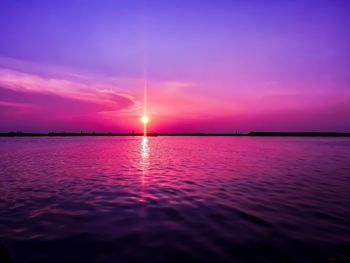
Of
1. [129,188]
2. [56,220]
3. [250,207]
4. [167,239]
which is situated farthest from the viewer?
[129,188]

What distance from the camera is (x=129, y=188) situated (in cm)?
1426

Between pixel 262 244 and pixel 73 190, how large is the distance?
36.3 feet

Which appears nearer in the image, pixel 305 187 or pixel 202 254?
pixel 202 254

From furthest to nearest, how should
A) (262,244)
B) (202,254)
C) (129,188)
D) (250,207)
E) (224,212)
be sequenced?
(129,188) < (250,207) < (224,212) < (262,244) < (202,254)

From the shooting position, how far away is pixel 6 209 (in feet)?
32.1

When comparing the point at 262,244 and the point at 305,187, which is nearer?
the point at 262,244

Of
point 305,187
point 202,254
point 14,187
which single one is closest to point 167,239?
point 202,254

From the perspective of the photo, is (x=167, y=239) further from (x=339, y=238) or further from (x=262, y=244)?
(x=339, y=238)

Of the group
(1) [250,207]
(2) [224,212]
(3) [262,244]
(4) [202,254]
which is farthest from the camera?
(1) [250,207]

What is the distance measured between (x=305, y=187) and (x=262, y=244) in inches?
373

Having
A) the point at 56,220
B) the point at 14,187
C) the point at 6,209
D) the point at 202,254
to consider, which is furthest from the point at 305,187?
the point at 14,187

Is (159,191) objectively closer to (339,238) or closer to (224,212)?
(224,212)

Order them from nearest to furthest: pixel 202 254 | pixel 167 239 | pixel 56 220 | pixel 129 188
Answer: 1. pixel 202 254
2. pixel 167 239
3. pixel 56 220
4. pixel 129 188

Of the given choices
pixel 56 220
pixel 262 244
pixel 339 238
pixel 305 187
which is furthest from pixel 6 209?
pixel 305 187
